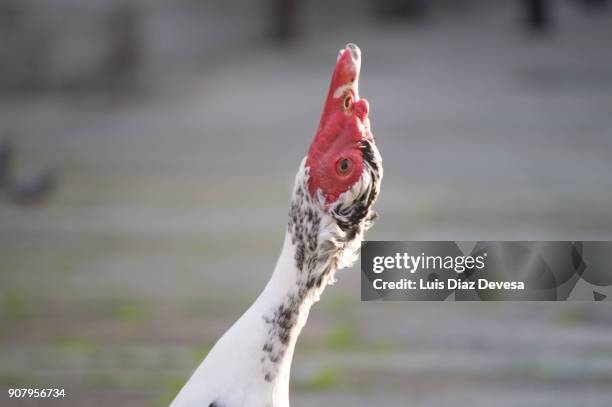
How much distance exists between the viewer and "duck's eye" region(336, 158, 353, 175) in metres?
1.17

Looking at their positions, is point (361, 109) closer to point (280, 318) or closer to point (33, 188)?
→ point (280, 318)

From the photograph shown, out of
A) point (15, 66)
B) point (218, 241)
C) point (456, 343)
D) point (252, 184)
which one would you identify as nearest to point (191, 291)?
point (218, 241)

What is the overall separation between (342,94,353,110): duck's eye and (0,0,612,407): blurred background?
1821 mm

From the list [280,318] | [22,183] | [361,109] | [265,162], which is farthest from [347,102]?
[22,183]

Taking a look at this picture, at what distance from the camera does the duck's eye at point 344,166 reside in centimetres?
117

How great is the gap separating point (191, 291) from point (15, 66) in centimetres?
142

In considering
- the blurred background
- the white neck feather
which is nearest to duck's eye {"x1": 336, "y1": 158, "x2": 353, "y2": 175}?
the white neck feather

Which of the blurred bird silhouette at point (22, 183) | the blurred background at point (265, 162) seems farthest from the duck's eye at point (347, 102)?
the blurred bird silhouette at point (22, 183)

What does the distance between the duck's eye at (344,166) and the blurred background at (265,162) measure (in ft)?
5.91

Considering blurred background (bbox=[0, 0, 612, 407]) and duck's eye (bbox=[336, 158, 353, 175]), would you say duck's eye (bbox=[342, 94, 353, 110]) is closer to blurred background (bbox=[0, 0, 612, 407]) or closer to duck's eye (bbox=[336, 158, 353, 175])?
duck's eye (bbox=[336, 158, 353, 175])

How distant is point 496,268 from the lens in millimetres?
2330

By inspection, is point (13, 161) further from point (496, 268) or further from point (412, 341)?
point (496, 268)

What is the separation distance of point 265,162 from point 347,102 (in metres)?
2.73

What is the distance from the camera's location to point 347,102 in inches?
46.8
